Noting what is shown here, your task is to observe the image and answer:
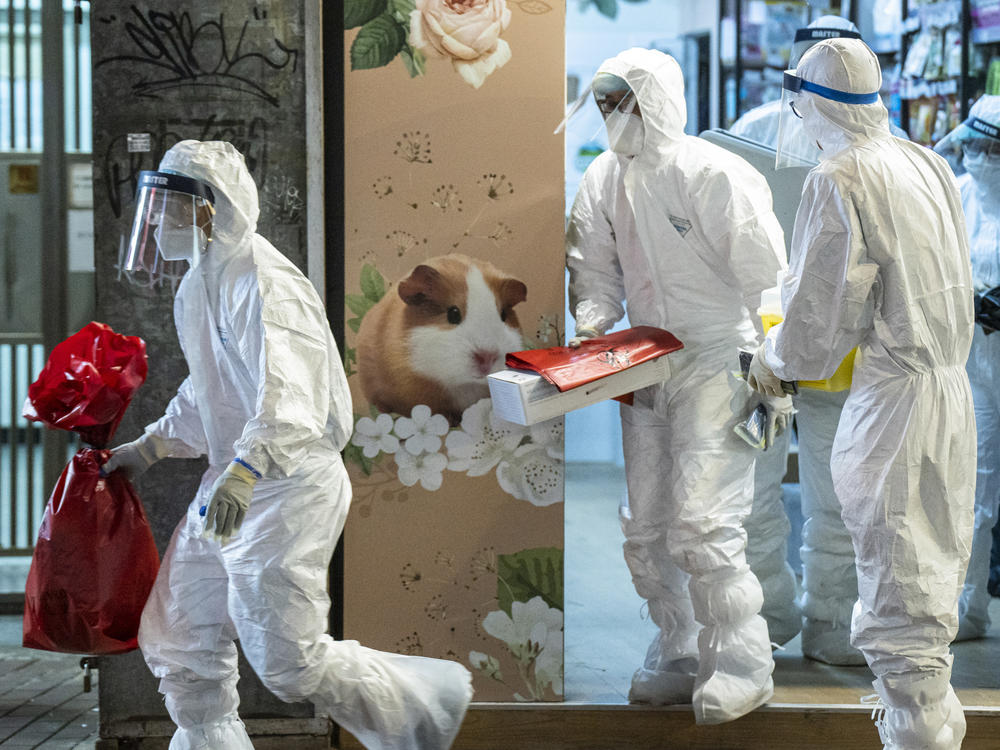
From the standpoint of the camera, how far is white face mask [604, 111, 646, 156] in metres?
2.81

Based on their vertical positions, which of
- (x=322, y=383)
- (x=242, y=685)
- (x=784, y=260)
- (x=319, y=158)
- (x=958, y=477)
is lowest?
(x=242, y=685)

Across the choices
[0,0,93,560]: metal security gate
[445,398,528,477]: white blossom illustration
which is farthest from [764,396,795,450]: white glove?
[0,0,93,560]: metal security gate

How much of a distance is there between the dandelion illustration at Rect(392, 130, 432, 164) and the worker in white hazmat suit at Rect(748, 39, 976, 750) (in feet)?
3.01

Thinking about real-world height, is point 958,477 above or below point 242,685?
above

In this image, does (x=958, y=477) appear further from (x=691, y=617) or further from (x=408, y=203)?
(x=408, y=203)

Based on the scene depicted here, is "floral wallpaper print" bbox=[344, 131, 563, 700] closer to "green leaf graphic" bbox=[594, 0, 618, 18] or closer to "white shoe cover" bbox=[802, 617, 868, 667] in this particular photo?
"white shoe cover" bbox=[802, 617, 868, 667]

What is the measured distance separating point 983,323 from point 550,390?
5.09 feet

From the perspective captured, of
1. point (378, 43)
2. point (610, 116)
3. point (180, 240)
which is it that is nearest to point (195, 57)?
point (378, 43)

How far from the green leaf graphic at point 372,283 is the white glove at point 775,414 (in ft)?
3.13

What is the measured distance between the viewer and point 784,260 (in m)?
2.71

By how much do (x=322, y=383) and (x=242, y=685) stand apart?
3.36 ft

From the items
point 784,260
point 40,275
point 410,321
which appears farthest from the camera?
point 40,275

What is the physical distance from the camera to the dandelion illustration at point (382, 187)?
285cm

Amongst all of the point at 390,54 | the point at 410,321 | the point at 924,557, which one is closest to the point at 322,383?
the point at 410,321
